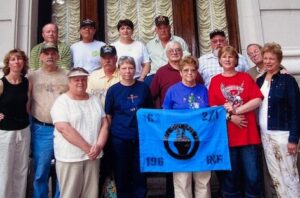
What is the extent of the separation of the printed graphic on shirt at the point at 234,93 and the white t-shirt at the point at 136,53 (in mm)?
1746

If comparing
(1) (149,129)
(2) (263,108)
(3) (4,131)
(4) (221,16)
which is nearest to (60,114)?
(3) (4,131)

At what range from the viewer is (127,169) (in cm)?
408

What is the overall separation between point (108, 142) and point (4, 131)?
1282 millimetres

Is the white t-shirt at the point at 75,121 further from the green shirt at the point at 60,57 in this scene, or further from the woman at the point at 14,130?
the green shirt at the point at 60,57

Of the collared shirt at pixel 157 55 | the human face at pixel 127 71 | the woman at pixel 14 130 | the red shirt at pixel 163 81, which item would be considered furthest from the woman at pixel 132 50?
the woman at pixel 14 130

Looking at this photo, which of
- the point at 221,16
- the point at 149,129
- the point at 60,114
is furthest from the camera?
the point at 221,16

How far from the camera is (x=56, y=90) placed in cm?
437

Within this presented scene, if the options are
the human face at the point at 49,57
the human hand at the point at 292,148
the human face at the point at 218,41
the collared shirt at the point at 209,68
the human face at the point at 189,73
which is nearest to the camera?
the human hand at the point at 292,148

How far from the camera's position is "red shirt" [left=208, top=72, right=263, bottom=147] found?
4.02 metres

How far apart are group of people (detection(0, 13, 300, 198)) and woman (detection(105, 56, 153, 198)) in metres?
0.01

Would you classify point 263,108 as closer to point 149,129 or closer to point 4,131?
point 149,129

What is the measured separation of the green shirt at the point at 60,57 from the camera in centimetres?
507

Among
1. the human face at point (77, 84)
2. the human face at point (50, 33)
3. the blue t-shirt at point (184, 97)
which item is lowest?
the blue t-shirt at point (184, 97)

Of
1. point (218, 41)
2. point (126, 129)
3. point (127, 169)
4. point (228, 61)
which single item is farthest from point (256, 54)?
point (127, 169)
